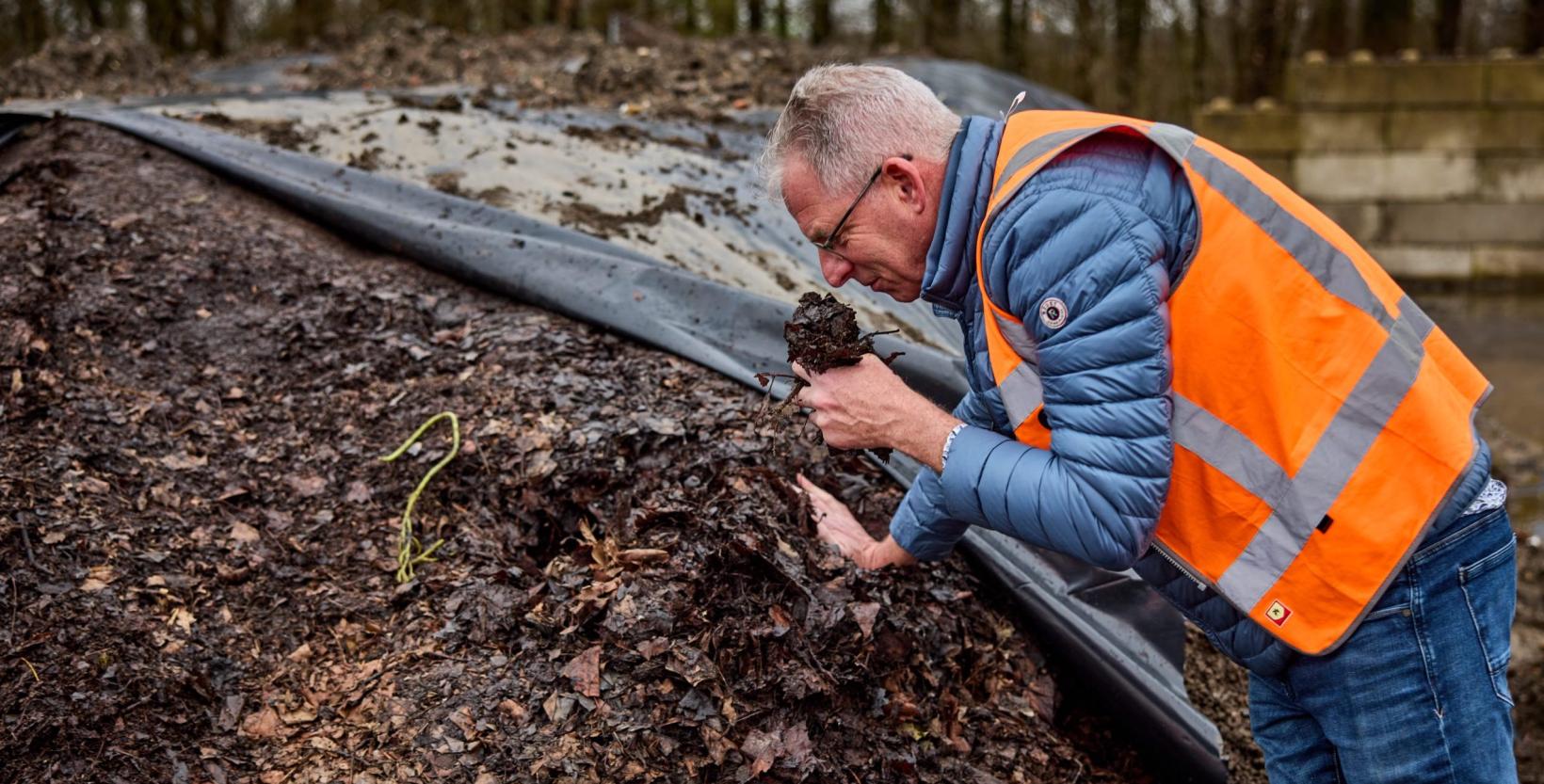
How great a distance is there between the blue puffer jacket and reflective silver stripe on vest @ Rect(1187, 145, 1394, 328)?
61mm

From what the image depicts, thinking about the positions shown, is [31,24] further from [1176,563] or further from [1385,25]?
[1385,25]

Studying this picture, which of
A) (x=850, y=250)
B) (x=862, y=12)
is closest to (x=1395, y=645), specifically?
(x=850, y=250)

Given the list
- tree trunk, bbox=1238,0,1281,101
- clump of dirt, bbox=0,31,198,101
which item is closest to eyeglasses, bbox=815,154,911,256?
clump of dirt, bbox=0,31,198,101

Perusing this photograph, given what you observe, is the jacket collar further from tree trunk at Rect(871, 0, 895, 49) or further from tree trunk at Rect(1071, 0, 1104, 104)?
tree trunk at Rect(871, 0, 895, 49)

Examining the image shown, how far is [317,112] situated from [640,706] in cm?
357

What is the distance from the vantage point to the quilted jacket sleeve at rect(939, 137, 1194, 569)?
1.69 meters

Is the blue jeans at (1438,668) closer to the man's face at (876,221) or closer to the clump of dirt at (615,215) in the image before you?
the man's face at (876,221)

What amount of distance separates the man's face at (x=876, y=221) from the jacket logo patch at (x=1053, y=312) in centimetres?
33

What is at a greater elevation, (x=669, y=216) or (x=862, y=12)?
(x=862, y=12)

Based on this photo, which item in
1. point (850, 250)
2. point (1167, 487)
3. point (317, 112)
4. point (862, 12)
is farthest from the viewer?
point (862, 12)

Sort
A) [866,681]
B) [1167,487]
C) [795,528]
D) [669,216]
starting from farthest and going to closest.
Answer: [669,216], [795,528], [866,681], [1167,487]

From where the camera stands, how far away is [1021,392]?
187 cm

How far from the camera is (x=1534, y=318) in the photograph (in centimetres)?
960

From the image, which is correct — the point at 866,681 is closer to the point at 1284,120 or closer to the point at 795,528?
the point at 795,528
